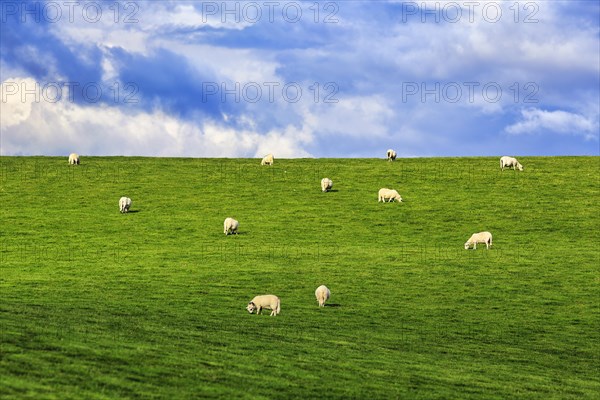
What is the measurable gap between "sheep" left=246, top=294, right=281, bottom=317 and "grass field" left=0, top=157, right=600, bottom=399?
0.62m

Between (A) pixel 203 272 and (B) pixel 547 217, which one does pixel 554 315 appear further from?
(B) pixel 547 217

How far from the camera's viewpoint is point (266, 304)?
38.2 m

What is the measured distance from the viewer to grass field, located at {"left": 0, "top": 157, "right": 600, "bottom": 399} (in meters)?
24.6

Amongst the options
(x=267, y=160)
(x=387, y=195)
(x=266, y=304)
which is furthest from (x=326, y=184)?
(x=266, y=304)

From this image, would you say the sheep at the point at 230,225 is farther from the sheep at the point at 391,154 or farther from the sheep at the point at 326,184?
the sheep at the point at 391,154

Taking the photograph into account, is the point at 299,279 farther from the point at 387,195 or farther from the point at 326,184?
the point at 326,184

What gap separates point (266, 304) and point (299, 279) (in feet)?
31.5

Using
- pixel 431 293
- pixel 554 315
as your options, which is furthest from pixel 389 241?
pixel 554 315

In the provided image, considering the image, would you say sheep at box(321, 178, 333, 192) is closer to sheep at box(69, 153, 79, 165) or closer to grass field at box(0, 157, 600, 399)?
grass field at box(0, 157, 600, 399)

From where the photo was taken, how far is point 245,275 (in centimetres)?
4838

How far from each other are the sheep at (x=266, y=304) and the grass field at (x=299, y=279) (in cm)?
62

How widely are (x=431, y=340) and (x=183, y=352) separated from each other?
12687 millimetres

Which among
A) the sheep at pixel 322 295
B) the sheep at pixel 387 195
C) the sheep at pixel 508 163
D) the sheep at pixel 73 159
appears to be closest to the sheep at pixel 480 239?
the sheep at pixel 387 195

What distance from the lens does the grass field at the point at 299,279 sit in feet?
80.7
